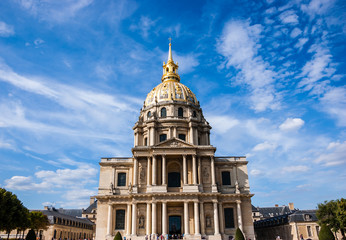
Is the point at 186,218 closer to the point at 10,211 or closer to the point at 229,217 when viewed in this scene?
the point at 229,217

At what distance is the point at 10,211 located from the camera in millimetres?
34250

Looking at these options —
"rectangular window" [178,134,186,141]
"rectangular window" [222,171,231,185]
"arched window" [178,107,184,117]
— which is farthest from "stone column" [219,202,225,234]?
"arched window" [178,107,184,117]

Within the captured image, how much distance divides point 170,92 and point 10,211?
32.8 metres

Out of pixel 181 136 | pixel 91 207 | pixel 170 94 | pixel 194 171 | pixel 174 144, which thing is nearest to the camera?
pixel 194 171

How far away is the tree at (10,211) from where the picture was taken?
3350 centimetres

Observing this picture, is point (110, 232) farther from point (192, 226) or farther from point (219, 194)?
point (219, 194)

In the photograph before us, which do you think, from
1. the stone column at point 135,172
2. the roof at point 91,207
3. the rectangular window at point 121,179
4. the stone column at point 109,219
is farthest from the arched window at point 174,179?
the roof at point 91,207

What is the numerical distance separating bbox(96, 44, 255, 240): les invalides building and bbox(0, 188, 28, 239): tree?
35.7 feet

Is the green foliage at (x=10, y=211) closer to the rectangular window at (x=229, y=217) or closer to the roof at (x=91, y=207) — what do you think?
the rectangular window at (x=229, y=217)

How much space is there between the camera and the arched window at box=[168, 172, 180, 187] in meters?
46.0

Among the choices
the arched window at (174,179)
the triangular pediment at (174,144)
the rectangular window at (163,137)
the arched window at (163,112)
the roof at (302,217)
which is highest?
the arched window at (163,112)

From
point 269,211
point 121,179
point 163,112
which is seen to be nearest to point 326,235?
point 121,179

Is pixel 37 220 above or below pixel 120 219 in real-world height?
above

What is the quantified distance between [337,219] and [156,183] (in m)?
23.7
